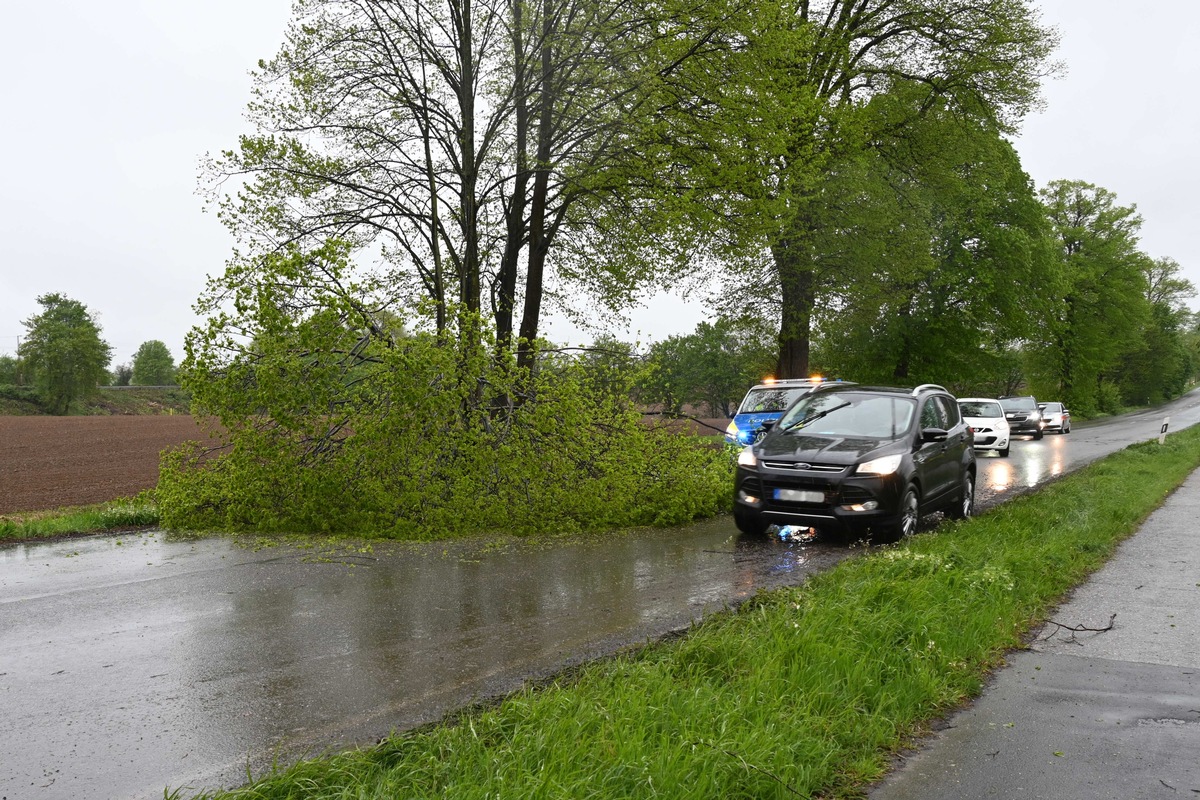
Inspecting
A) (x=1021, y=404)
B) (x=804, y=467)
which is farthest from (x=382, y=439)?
(x=1021, y=404)

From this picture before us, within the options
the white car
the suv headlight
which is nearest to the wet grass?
the suv headlight

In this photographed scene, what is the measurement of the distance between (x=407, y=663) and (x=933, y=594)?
3798 millimetres

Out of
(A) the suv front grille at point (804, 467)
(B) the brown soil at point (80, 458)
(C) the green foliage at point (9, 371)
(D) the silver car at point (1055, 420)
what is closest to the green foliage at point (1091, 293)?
(D) the silver car at point (1055, 420)

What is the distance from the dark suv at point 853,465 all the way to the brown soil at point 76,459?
6.55m

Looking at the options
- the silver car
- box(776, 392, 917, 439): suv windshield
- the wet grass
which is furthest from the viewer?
the silver car

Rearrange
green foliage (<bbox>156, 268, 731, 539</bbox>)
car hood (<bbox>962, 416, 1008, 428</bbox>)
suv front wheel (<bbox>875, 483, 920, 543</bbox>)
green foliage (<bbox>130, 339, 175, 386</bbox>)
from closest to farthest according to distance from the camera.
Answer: suv front wheel (<bbox>875, 483, 920, 543</bbox>)
green foliage (<bbox>156, 268, 731, 539</bbox>)
car hood (<bbox>962, 416, 1008, 428</bbox>)
green foliage (<bbox>130, 339, 175, 386</bbox>)

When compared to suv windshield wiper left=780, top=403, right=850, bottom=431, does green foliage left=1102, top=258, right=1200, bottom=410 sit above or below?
above

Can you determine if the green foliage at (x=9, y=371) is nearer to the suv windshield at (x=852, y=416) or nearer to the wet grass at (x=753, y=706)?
the suv windshield at (x=852, y=416)

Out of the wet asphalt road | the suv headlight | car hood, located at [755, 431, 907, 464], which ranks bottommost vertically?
the wet asphalt road

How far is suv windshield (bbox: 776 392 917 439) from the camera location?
1119 cm

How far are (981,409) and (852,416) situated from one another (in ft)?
58.6

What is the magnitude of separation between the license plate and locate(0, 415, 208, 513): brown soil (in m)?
6.65

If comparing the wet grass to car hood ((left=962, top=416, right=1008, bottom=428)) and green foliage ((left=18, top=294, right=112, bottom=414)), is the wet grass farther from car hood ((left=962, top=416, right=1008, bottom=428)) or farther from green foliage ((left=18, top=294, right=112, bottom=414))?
green foliage ((left=18, top=294, right=112, bottom=414))

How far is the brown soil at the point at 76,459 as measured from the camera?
17656 millimetres
